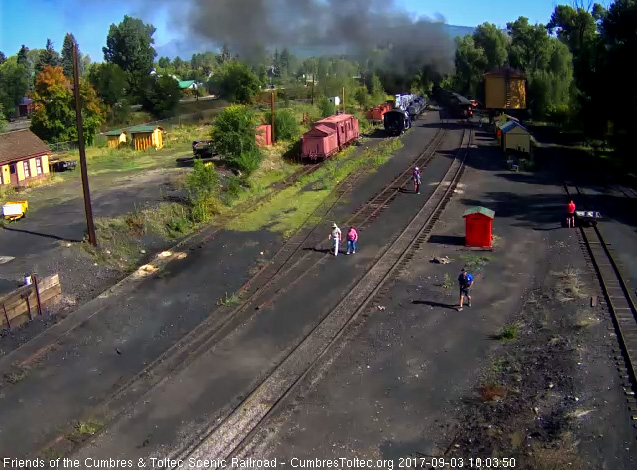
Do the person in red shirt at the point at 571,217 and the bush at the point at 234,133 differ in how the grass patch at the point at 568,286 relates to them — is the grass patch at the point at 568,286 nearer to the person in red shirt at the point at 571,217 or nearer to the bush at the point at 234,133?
the person in red shirt at the point at 571,217

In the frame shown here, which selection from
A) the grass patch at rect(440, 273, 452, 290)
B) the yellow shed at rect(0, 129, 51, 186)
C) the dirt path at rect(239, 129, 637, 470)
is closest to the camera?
the dirt path at rect(239, 129, 637, 470)

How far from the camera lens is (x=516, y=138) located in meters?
36.8

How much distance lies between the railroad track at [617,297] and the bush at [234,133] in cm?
1696

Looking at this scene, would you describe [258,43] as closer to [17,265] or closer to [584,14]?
[17,265]

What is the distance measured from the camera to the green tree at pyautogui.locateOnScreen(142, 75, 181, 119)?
212 ft

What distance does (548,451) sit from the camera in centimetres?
930

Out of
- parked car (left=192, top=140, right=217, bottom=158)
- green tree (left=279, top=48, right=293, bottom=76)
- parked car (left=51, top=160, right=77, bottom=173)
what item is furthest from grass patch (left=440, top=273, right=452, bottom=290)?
green tree (left=279, top=48, right=293, bottom=76)

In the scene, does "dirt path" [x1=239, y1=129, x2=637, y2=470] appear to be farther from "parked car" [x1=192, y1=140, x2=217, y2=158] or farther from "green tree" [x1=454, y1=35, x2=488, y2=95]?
"green tree" [x1=454, y1=35, x2=488, y2=95]

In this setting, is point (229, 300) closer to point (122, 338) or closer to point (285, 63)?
point (122, 338)

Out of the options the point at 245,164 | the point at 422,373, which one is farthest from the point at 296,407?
the point at 245,164

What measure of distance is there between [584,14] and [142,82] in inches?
1901

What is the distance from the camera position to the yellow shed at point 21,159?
29.9m

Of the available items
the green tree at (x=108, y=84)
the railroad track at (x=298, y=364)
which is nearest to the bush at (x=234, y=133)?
the railroad track at (x=298, y=364)

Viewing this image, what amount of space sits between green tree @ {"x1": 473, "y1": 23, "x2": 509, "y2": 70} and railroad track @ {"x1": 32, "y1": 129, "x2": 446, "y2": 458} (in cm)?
5197
